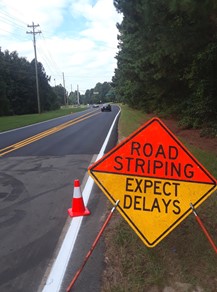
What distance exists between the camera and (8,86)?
82625 millimetres

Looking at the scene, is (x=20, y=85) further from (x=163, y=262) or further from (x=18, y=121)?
(x=163, y=262)

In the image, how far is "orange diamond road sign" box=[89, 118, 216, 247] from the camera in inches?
177

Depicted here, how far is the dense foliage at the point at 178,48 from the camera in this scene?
9474 mm

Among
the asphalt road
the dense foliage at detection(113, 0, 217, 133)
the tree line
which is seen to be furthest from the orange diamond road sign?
the tree line

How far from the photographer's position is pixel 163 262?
4441 mm

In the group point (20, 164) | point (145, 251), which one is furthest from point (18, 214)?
point (20, 164)

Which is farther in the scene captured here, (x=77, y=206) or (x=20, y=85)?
(x=20, y=85)

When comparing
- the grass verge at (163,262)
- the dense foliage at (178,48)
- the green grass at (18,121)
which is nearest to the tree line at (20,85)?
the green grass at (18,121)

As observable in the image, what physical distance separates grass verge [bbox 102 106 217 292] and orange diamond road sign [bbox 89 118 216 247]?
0.92 feet

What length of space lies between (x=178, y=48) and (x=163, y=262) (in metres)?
7.90

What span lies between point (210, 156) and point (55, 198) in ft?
16.0

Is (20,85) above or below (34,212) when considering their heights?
below

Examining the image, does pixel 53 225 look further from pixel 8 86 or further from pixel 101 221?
pixel 8 86

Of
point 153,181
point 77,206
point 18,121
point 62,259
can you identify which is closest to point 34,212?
point 77,206
